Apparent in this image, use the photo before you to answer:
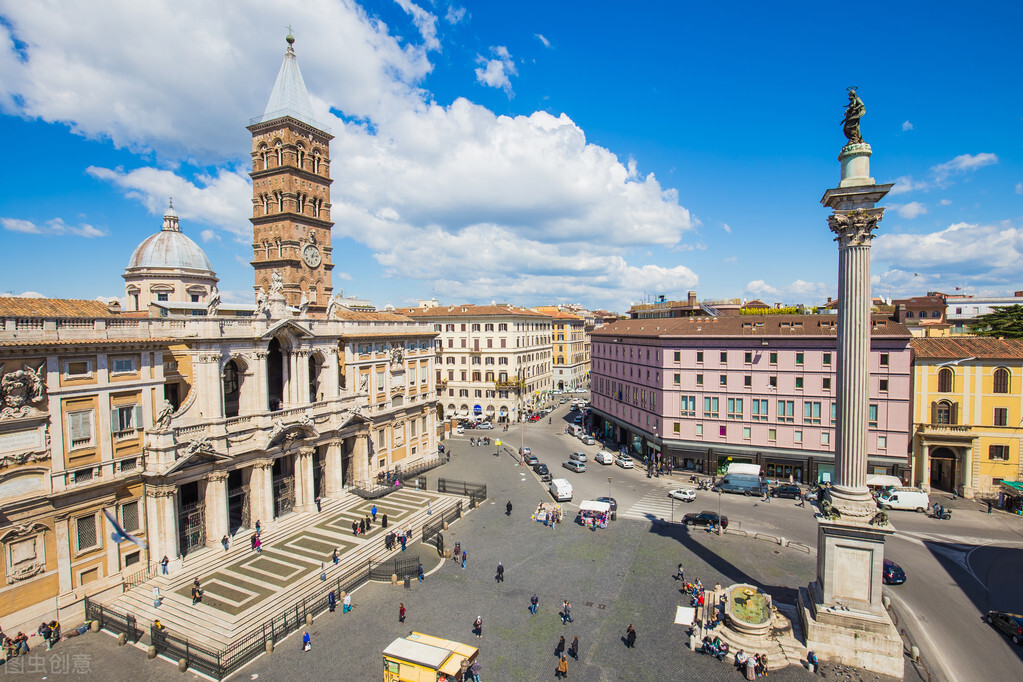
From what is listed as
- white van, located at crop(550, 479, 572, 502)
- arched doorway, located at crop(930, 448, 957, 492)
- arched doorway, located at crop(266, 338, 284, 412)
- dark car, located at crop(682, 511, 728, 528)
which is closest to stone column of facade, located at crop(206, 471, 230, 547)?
arched doorway, located at crop(266, 338, 284, 412)

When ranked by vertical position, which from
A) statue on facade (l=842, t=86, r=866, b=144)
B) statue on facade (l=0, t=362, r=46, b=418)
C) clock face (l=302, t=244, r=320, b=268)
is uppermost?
statue on facade (l=842, t=86, r=866, b=144)

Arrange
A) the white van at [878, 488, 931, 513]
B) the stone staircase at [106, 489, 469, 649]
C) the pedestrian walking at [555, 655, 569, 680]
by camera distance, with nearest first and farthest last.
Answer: the pedestrian walking at [555, 655, 569, 680]
the stone staircase at [106, 489, 469, 649]
the white van at [878, 488, 931, 513]

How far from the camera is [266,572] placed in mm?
29422

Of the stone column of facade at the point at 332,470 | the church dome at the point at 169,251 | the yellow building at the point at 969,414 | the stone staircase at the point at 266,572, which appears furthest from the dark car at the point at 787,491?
the church dome at the point at 169,251

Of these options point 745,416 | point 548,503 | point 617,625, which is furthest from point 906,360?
point 617,625

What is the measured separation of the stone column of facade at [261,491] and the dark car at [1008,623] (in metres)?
41.8

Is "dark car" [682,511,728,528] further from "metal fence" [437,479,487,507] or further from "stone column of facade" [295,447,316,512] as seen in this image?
"stone column of facade" [295,447,316,512]

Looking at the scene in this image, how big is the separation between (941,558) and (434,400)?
4380 cm

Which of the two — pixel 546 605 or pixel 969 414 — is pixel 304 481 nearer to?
pixel 546 605

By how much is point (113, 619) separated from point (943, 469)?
62312mm

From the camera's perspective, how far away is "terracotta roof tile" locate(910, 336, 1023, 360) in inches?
1688

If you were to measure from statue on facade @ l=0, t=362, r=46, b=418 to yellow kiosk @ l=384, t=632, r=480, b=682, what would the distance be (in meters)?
20.3

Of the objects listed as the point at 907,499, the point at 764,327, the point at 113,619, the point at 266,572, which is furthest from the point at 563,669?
the point at 764,327

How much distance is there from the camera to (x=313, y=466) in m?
39.6
